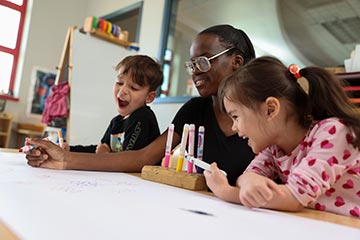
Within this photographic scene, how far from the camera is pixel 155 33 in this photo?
9.03ft

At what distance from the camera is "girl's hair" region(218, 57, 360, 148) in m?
0.62

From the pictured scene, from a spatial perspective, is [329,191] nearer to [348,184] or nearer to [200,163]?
[348,184]

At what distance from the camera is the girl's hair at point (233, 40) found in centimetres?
102

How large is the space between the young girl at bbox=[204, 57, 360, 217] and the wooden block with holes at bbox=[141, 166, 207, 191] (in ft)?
0.17

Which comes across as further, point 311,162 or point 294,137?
point 294,137

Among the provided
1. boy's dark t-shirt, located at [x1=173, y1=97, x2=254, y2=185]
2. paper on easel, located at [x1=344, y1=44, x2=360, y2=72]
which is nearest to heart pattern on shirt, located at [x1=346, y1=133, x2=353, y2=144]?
boy's dark t-shirt, located at [x1=173, y1=97, x2=254, y2=185]

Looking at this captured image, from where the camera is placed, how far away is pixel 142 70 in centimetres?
130

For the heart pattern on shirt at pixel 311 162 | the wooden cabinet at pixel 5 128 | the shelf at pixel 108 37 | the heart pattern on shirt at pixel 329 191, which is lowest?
the wooden cabinet at pixel 5 128

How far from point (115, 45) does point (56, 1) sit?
6.88 feet

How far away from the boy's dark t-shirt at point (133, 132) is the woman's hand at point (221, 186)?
50 centimetres

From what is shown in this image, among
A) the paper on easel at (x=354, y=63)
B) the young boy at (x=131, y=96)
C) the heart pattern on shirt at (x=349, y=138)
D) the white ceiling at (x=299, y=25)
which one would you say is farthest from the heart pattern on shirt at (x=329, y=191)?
the white ceiling at (x=299, y=25)

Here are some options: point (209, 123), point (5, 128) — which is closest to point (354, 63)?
point (209, 123)

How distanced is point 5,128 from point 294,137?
3.81 metres

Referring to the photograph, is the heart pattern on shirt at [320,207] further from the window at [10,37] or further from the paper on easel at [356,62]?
the window at [10,37]
